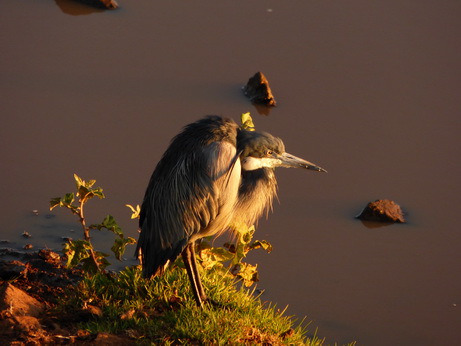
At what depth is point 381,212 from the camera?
7.48m

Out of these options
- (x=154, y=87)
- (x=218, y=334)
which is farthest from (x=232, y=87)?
(x=218, y=334)

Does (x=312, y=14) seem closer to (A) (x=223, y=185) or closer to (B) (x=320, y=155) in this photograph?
(B) (x=320, y=155)

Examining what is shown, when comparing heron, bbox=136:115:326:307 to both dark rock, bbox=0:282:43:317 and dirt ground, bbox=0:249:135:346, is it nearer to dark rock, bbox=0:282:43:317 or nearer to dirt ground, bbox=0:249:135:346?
dirt ground, bbox=0:249:135:346

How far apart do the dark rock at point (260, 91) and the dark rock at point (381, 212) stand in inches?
80.8

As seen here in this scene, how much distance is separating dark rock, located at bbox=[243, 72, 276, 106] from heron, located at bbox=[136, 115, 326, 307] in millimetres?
3619

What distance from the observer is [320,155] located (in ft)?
27.4

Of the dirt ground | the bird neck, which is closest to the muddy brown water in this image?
the dirt ground

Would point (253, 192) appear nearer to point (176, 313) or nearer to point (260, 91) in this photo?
point (176, 313)

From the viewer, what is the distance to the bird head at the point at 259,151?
5.39m

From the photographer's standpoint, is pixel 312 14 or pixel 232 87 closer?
pixel 232 87

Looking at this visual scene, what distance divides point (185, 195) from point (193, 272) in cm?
56

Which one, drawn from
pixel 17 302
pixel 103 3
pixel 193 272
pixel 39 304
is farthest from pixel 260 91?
pixel 17 302

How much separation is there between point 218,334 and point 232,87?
185 inches

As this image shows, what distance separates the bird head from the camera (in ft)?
17.7
